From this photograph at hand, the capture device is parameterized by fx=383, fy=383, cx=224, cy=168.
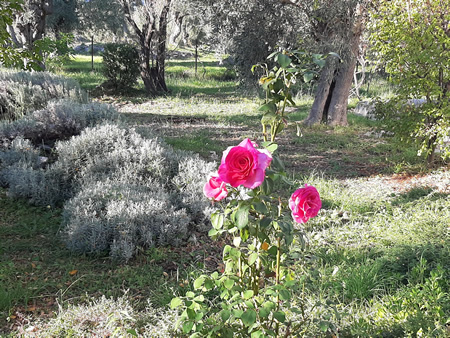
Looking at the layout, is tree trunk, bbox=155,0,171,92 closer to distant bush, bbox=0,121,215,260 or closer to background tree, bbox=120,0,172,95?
background tree, bbox=120,0,172,95

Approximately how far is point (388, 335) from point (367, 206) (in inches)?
88.8

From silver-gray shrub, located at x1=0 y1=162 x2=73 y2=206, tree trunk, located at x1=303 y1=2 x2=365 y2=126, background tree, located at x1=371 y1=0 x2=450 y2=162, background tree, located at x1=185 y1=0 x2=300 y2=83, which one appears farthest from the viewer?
tree trunk, located at x1=303 y1=2 x2=365 y2=126

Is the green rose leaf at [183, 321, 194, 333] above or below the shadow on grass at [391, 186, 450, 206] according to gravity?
above

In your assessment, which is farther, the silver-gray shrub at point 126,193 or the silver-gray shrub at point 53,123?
the silver-gray shrub at point 53,123

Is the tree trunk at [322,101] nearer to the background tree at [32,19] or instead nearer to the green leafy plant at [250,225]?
the green leafy plant at [250,225]

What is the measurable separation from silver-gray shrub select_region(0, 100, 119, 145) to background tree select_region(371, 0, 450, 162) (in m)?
4.27

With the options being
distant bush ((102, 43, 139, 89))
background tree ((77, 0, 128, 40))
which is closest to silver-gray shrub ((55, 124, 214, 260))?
distant bush ((102, 43, 139, 89))

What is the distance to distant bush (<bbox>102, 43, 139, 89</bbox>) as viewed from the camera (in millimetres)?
13477

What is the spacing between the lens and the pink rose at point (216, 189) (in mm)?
1677

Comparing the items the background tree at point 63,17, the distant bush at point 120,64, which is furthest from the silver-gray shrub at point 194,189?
the background tree at point 63,17

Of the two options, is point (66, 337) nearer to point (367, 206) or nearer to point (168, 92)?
point (367, 206)

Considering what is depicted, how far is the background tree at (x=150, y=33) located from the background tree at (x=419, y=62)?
29.6 ft

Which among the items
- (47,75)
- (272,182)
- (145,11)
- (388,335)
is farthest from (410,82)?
(145,11)

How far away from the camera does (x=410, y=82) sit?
5.26m
